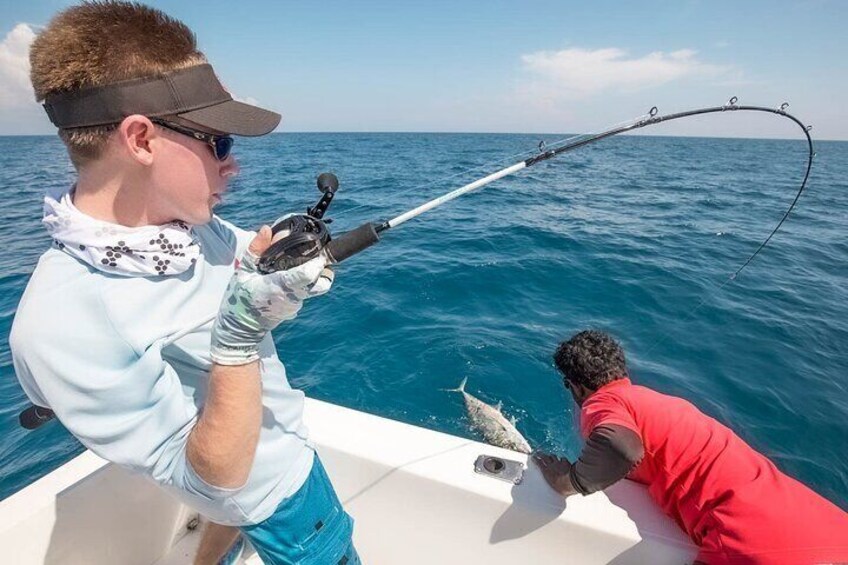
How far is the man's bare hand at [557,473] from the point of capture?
2.03m

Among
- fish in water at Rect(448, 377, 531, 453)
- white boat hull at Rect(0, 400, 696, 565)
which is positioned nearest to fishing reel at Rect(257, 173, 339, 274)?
white boat hull at Rect(0, 400, 696, 565)

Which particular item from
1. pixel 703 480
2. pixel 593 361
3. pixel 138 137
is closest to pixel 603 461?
pixel 703 480

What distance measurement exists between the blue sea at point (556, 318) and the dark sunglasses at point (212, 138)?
1448 millimetres

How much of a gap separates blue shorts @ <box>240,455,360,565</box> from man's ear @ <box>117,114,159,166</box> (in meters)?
1.22

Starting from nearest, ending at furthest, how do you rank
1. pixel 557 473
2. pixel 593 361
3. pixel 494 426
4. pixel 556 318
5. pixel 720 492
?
pixel 720 492, pixel 557 473, pixel 593 361, pixel 494 426, pixel 556 318

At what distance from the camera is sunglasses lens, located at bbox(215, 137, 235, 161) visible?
121cm

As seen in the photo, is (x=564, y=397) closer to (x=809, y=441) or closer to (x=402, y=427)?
(x=809, y=441)

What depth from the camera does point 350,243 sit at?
1.30 meters

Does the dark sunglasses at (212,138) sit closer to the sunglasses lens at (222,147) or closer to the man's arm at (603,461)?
the sunglasses lens at (222,147)

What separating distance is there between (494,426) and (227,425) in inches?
135

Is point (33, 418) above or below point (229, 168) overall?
below

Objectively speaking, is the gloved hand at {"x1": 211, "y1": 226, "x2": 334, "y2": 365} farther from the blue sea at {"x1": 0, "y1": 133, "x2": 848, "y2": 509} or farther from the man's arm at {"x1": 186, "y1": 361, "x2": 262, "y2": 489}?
the blue sea at {"x1": 0, "y1": 133, "x2": 848, "y2": 509}

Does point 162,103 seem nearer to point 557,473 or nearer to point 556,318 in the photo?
point 557,473

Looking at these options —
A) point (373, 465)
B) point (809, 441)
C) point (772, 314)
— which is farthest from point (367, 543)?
point (772, 314)
